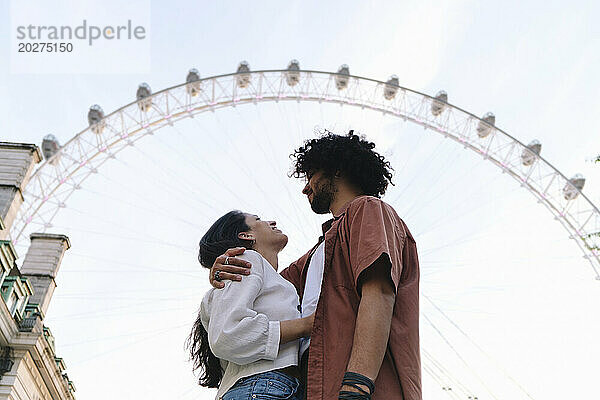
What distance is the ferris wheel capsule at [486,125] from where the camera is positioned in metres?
29.4

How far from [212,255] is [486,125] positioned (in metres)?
27.3

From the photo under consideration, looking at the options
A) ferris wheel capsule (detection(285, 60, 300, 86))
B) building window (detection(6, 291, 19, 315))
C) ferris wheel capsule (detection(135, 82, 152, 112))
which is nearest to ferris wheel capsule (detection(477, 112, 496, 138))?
ferris wheel capsule (detection(285, 60, 300, 86))

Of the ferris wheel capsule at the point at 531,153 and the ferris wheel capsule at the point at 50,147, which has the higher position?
the ferris wheel capsule at the point at 531,153

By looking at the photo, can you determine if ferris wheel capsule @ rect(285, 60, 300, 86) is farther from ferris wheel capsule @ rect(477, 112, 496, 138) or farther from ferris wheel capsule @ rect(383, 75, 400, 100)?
ferris wheel capsule @ rect(477, 112, 496, 138)

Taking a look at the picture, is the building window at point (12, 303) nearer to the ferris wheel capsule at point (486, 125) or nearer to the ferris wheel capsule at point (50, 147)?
the ferris wheel capsule at point (50, 147)

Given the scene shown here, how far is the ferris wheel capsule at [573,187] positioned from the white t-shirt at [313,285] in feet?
91.7

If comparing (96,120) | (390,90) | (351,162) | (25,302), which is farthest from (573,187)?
(351,162)

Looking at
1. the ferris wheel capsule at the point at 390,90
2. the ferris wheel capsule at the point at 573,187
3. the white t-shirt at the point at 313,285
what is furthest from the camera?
the ferris wheel capsule at the point at 390,90

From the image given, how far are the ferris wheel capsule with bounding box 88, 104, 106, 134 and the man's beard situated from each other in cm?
2611

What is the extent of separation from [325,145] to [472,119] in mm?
27222

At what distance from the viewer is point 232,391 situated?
125 inches

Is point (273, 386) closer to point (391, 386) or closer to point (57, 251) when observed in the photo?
point (391, 386)

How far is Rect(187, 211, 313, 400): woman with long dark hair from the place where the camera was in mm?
3166

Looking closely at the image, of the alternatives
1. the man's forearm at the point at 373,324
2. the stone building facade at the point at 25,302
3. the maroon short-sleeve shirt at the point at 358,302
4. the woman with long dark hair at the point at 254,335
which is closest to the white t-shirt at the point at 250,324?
the woman with long dark hair at the point at 254,335
